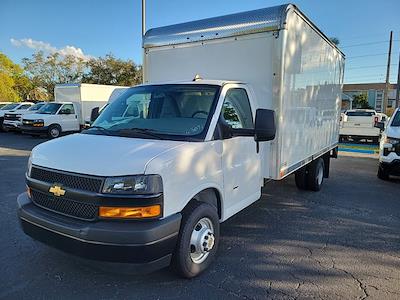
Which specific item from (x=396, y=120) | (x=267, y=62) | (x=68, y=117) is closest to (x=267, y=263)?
(x=267, y=62)

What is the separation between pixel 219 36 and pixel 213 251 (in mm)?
3072

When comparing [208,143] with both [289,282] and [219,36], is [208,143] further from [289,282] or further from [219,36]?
[219,36]

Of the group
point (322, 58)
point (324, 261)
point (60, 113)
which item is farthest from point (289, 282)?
point (60, 113)

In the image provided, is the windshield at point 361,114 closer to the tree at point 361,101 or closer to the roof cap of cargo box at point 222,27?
the roof cap of cargo box at point 222,27

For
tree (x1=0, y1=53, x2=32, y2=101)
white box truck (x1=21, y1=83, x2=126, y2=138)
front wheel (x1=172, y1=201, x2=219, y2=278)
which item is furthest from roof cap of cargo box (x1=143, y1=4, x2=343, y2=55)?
tree (x1=0, y1=53, x2=32, y2=101)

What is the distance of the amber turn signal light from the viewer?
2.84 meters

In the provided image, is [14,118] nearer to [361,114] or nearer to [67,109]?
[67,109]

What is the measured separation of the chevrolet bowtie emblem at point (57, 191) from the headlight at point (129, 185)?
510 mm

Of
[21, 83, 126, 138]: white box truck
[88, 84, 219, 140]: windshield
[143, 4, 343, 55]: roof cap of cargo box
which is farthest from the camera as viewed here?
[21, 83, 126, 138]: white box truck

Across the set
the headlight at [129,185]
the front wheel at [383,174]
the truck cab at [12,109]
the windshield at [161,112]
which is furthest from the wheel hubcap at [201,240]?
the truck cab at [12,109]

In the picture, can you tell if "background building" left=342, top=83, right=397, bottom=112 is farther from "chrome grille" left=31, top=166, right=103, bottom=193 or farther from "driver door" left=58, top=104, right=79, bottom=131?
"chrome grille" left=31, top=166, right=103, bottom=193

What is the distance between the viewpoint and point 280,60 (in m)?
4.42

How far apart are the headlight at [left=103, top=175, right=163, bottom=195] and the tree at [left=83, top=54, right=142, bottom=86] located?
37783 mm

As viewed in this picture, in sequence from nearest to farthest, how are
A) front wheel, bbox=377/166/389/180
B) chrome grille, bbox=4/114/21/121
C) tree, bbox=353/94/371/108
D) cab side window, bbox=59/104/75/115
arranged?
front wheel, bbox=377/166/389/180
cab side window, bbox=59/104/75/115
chrome grille, bbox=4/114/21/121
tree, bbox=353/94/371/108
